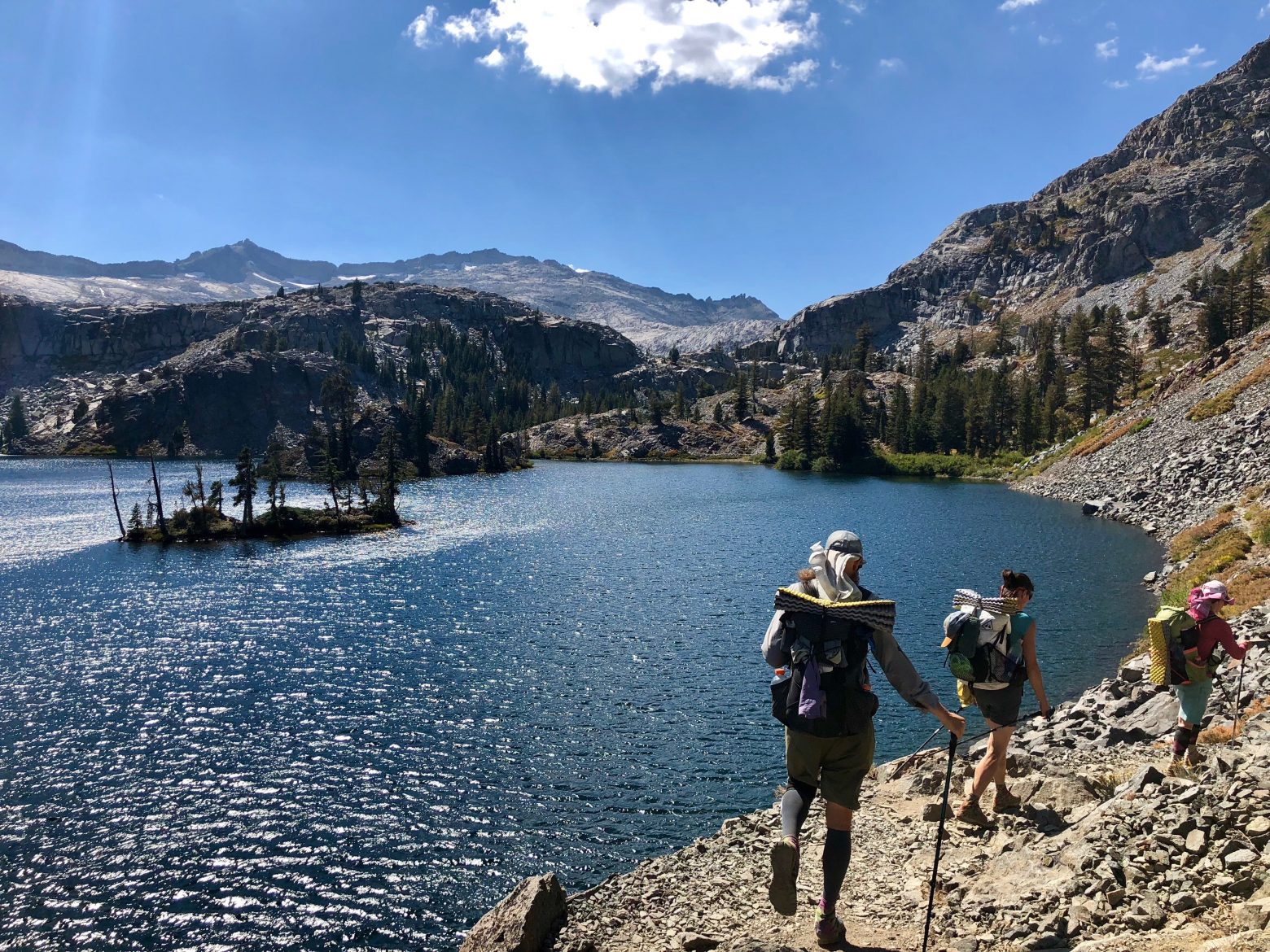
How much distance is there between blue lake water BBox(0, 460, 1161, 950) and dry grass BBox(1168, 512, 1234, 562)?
11.0 ft

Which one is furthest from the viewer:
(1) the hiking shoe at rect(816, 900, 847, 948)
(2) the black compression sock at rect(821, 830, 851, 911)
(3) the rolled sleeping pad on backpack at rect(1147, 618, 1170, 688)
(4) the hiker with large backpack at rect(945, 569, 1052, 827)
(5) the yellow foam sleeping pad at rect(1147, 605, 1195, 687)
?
(3) the rolled sleeping pad on backpack at rect(1147, 618, 1170, 688)

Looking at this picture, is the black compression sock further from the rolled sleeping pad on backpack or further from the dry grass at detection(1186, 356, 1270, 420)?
the dry grass at detection(1186, 356, 1270, 420)

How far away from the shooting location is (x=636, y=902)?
46.6ft

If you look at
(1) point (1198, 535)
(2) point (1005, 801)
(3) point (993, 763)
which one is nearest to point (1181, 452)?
(1) point (1198, 535)

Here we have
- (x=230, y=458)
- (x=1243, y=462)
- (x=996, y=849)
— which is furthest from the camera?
(x=230, y=458)

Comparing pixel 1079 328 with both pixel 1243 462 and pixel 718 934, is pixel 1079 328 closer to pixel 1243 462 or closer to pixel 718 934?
pixel 1243 462

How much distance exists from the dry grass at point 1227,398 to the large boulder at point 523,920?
79.1 m

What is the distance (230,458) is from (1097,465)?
627 ft

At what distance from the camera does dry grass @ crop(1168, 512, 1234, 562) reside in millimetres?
45750

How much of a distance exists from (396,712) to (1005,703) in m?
23.8

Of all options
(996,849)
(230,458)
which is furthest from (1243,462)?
(230,458)

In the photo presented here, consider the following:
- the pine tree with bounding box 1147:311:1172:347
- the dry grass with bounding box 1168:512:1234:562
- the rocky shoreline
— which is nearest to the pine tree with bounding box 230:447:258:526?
the rocky shoreline

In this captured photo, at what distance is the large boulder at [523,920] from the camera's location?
42.4 ft

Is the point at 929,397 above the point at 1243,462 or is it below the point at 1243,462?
above
